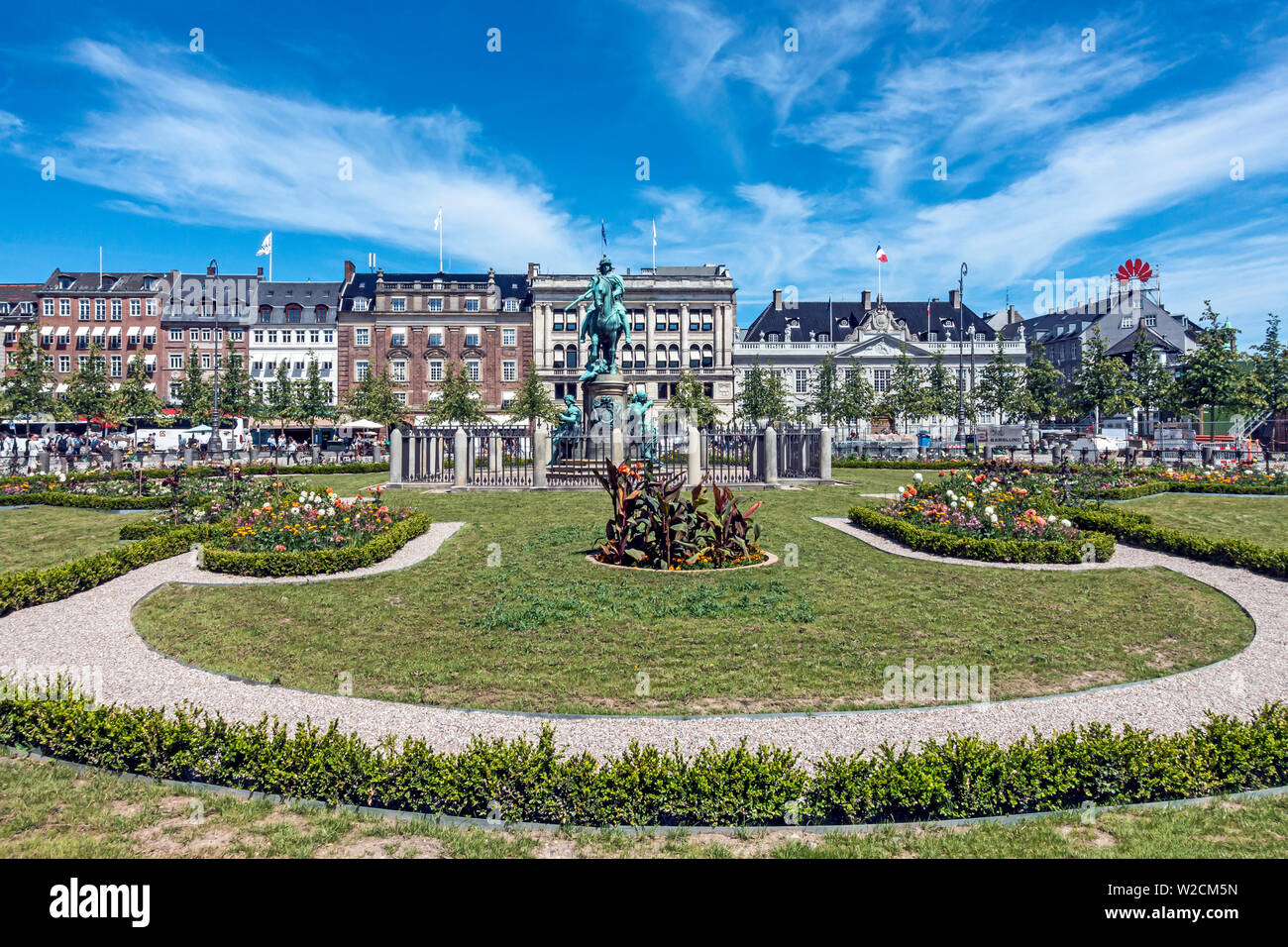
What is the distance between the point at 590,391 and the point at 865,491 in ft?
31.3

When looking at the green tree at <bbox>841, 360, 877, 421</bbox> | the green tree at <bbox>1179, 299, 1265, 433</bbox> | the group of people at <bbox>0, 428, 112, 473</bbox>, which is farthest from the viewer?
the green tree at <bbox>841, 360, 877, 421</bbox>

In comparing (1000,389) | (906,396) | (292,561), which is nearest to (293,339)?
(906,396)

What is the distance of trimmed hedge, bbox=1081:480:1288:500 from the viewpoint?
70.1 ft

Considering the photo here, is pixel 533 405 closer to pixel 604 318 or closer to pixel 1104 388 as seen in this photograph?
pixel 604 318

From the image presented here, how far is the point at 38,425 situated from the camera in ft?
180

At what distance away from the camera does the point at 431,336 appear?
7069 cm

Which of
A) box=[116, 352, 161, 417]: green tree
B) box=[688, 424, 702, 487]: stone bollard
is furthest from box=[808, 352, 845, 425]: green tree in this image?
box=[116, 352, 161, 417]: green tree

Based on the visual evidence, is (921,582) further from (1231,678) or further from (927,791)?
(927,791)

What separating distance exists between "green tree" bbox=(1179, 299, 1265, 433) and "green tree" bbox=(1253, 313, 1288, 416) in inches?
46.9

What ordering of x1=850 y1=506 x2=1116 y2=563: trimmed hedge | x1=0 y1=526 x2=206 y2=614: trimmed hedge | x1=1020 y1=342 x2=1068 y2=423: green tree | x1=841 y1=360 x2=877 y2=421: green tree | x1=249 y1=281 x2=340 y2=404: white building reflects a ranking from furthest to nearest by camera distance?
x1=249 y1=281 x2=340 y2=404: white building, x1=841 y1=360 x2=877 y2=421: green tree, x1=1020 y1=342 x2=1068 y2=423: green tree, x1=850 y1=506 x2=1116 y2=563: trimmed hedge, x1=0 y1=526 x2=206 y2=614: trimmed hedge

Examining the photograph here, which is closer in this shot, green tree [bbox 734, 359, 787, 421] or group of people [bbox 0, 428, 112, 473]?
group of people [bbox 0, 428, 112, 473]

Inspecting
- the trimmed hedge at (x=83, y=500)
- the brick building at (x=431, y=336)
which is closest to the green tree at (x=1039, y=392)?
the brick building at (x=431, y=336)

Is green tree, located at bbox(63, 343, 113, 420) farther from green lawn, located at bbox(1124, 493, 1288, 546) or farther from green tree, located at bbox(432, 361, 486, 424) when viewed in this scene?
green lawn, located at bbox(1124, 493, 1288, 546)

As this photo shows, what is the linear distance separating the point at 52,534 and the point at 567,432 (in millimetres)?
14364
